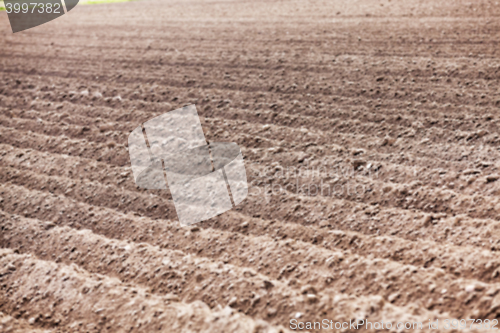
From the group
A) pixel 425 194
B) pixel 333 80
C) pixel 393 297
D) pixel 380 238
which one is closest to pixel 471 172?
pixel 425 194

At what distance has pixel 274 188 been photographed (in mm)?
3035

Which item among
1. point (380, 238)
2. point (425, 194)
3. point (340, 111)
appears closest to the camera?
point (380, 238)

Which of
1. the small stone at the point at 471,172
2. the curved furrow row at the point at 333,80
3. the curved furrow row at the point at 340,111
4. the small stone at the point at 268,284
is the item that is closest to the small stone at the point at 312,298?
the small stone at the point at 268,284

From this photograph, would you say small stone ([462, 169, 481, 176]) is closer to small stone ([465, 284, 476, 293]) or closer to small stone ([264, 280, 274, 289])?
small stone ([465, 284, 476, 293])

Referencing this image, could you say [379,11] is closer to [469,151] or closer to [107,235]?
[469,151]

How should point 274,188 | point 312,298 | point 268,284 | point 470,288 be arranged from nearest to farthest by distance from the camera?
point 470,288, point 312,298, point 268,284, point 274,188

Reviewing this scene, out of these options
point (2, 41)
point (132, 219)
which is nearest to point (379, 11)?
point (132, 219)

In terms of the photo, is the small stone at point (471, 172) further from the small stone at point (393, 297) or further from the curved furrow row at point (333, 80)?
the small stone at point (393, 297)

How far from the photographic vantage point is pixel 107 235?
9.11 ft

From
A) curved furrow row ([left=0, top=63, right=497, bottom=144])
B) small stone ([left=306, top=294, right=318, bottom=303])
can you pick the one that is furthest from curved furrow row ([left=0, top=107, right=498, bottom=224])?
small stone ([left=306, top=294, right=318, bottom=303])

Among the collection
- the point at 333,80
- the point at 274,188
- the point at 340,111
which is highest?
the point at 333,80

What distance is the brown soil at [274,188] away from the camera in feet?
6.98

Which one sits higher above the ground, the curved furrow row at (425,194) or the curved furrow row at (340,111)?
the curved furrow row at (340,111)

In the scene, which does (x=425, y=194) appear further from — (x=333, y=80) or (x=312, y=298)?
(x=333, y=80)
